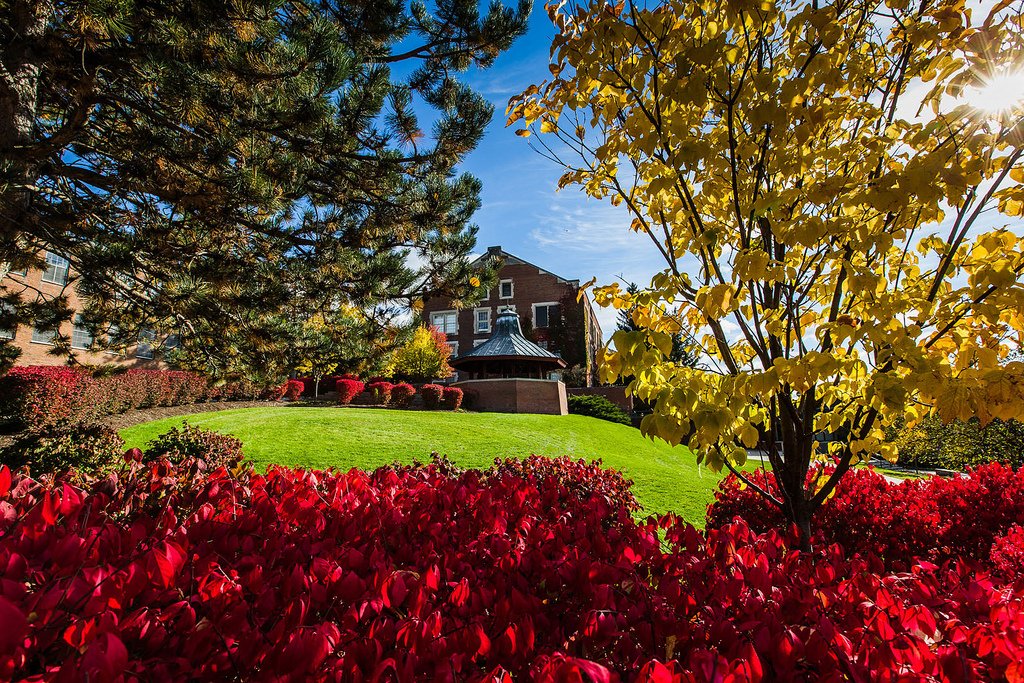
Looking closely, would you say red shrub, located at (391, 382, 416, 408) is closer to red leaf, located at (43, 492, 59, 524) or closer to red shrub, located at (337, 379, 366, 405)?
red shrub, located at (337, 379, 366, 405)

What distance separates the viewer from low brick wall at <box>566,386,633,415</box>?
28969 millimetres

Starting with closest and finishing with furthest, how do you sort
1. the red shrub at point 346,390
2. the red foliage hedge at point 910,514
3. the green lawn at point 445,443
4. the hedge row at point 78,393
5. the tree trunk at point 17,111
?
the tree trunk at point 17,111 < the red foliage hedge at point 910,514 < the green lawn at point 445,443 < the hedge row at point 78,393 < the red shrub at point 346,390

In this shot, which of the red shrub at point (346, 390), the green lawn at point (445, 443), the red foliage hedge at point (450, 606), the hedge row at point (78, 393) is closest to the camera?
the red foliage hedge at point (450, 606)

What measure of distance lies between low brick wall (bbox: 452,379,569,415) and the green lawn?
4.71 metres

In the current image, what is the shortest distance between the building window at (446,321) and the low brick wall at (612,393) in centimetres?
1375

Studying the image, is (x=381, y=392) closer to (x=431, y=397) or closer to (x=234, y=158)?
(x=431, y=397)

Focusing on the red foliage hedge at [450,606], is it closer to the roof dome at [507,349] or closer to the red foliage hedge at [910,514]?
the red foliage hedge at [910,514]

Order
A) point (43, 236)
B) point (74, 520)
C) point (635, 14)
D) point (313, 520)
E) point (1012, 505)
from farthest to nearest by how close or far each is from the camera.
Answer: point (1012, 505) → point (43, 236) → point (313, 520) → point (635, 14) → point (74, 520)

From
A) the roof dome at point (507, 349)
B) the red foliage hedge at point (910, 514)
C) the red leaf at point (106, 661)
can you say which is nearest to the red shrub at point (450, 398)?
the roof dome at point (507, 349)

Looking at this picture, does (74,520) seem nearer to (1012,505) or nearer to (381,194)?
(381,194)

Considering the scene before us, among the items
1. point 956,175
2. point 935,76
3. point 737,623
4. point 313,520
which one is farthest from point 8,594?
point 935,76

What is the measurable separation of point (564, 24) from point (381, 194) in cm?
412

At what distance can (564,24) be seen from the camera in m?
2.96

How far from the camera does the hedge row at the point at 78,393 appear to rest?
1248cm
